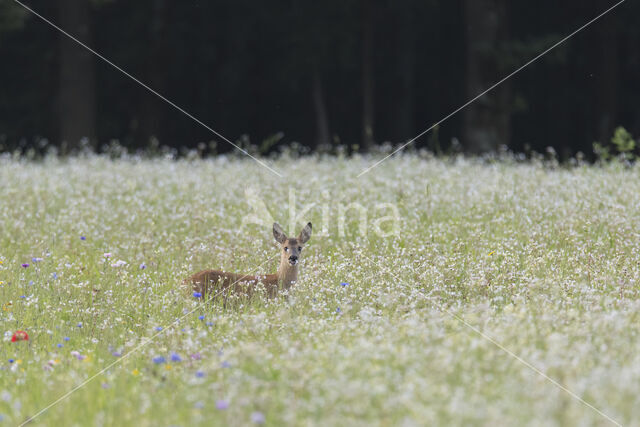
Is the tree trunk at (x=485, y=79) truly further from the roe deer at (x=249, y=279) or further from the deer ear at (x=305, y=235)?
the roe deer at (x=249, y=279)

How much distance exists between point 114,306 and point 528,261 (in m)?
3.99

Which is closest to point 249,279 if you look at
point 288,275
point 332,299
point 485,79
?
point 288,275

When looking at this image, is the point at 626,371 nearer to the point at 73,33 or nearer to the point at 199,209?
the point at 199,209

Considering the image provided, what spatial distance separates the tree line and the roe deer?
15.6 meters

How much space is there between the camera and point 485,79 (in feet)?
65.5

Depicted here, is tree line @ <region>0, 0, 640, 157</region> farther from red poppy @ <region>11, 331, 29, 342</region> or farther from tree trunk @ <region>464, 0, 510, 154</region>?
red poppy @ <region>11, 331, 29, 342</region>

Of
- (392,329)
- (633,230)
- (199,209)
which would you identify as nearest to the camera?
(392,329)

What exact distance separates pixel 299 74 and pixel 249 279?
70.1 ft

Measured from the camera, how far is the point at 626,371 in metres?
4.12

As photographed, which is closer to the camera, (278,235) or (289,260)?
(289,260)

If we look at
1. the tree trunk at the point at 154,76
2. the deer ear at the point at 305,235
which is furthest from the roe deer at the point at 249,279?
the tree trunk at the point at 154,76

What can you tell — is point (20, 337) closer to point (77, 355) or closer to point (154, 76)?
point (77, 355)

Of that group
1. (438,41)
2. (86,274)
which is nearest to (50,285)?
(86,274)

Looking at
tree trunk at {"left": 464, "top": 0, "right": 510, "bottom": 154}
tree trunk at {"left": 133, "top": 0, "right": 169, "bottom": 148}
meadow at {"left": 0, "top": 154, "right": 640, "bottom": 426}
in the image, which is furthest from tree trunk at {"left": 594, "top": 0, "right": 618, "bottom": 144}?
meadow at {"left": 0, "top": 154, "right": 640, "bottom": 426}
